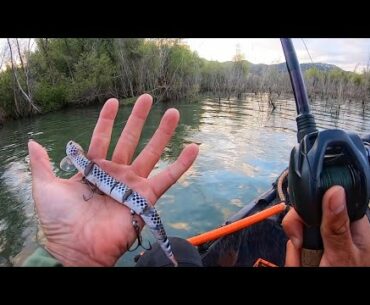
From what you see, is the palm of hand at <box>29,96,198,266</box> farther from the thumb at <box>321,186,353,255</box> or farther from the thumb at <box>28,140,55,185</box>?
the thumb at <box>321,186,353,255</box>

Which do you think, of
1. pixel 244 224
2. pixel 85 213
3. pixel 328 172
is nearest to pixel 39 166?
pixel 85 213

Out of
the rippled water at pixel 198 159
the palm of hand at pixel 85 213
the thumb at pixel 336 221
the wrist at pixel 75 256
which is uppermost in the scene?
the thumb at pixel 336 221

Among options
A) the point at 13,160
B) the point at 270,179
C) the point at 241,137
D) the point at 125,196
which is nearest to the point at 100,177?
the point at 125,196

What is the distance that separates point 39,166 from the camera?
202cm

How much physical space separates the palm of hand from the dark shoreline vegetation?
24341 mm

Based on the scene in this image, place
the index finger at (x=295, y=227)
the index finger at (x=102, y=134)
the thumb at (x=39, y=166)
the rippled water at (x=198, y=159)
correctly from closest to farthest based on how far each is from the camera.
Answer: the index finger at (x=295, y=227) → the thumb at (x=39, y=166) → the index finger at (x=102, y=134) → the rippled water at (x=198, y=159)

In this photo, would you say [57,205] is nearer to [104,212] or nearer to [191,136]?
[104,212]

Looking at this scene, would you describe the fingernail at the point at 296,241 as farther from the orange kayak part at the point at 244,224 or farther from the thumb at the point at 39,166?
the orange kayak part at the point at 244,224

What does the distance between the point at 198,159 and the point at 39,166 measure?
30.0 ft

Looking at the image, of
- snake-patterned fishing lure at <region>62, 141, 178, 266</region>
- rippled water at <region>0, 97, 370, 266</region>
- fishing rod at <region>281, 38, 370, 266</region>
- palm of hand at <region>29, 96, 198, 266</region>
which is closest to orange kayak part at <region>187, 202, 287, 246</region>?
snake-patterned fishing lure at <region>62, 141, 178, 266</region>

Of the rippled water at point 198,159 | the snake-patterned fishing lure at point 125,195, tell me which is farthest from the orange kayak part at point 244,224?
the rippled water at point 198,159

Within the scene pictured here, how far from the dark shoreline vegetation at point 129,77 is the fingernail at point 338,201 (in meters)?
→ 25.5

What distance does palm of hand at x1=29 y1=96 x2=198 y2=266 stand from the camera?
1.88m

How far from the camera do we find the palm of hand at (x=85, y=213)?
188 centimetres
